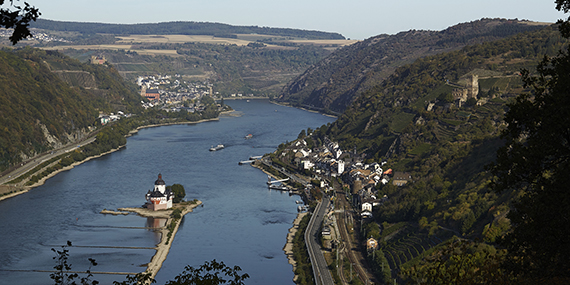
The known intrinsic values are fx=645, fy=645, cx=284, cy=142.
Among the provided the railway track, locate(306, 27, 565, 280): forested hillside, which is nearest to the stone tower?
locate(306, 27, 565, 280): forested hillside

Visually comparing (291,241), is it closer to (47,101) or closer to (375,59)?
(47,101)

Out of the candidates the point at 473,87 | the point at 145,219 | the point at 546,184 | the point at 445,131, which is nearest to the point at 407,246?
the point at 145,219

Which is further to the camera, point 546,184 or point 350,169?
point 350,169

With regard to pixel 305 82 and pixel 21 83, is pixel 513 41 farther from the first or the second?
pixel 305 82

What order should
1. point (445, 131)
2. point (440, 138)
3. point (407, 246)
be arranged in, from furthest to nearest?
point (445, 131) → point (440, 138) → point (407, 246)

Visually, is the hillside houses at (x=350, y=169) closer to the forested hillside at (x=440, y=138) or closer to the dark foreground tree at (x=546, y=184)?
the forested hillside at (x=440, y=138)

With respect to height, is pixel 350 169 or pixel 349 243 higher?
pixel 350 169
